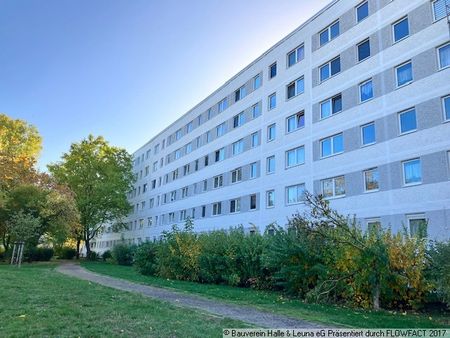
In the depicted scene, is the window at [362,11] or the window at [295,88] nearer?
the window at [362,11]

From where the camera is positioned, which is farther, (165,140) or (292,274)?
(165,140)

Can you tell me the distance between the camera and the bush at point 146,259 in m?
24.0

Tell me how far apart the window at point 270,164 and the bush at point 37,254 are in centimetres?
2454

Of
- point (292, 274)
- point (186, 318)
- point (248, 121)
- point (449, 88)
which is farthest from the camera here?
point (248, 121)

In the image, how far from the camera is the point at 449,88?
19.0 meters

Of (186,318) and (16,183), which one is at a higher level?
(16,183)

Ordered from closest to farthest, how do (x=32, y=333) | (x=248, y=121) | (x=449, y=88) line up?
(x=32, y=333) → (x=449, y=88) → (x=248, y=121)

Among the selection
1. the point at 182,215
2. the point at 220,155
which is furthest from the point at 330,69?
the point at 182,215

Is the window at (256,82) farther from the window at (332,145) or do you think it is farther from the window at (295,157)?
the window at (332,145)

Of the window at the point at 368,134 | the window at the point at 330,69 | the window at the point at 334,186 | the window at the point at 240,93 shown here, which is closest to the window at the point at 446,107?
the window at the point at 368,134

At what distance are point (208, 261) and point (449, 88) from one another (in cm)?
1397

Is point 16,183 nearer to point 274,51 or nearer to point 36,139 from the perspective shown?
point 36,139

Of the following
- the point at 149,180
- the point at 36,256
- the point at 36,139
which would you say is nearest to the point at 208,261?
the point at 36,256

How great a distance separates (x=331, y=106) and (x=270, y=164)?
7.44 metres
